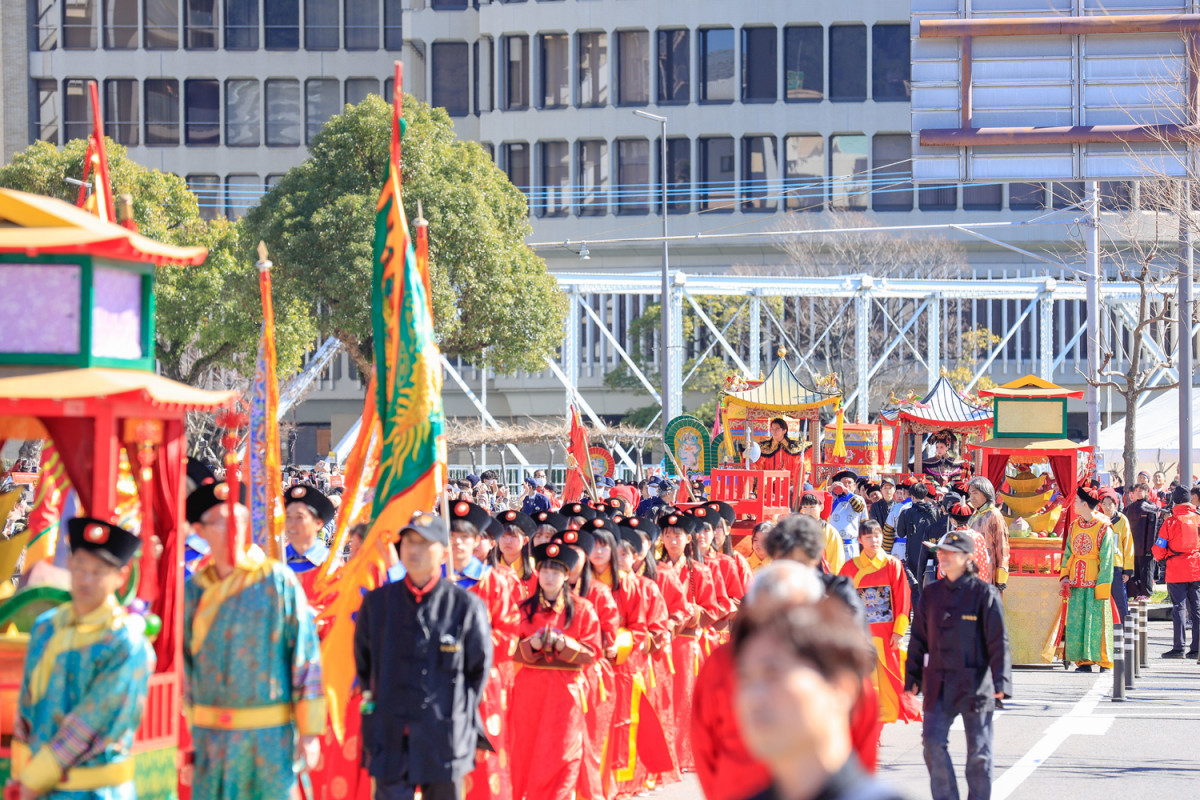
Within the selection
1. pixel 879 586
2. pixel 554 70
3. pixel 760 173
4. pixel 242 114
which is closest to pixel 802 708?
pixel 879 586

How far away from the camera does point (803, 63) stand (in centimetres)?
5272

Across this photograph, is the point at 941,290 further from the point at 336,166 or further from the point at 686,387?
the point at 336,166

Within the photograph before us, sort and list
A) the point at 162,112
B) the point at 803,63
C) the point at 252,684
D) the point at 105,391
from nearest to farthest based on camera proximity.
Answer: the point at 105,391
the point at 252,684
the point at 803,63
the point at 162,112

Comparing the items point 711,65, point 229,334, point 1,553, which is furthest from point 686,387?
point 1,553

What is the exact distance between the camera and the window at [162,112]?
2132 inches

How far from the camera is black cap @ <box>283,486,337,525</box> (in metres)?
9.38

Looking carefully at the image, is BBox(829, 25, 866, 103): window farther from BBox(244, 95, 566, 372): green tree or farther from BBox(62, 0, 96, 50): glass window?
BBox(244, 95, 566, 372): green tree

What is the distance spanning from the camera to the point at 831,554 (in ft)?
42.4

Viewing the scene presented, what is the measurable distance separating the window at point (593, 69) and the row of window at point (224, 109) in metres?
6.94

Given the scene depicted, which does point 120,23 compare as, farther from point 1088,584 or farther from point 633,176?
point 1088,584

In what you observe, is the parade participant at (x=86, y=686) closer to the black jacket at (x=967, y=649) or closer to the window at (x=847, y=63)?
the black jacket at (x=967, y=649)

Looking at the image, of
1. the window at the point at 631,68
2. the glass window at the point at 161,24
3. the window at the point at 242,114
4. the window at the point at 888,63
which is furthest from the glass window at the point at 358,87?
the window at the point at 888,63

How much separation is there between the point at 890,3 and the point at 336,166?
30327mm

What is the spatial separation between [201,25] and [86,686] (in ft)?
170
